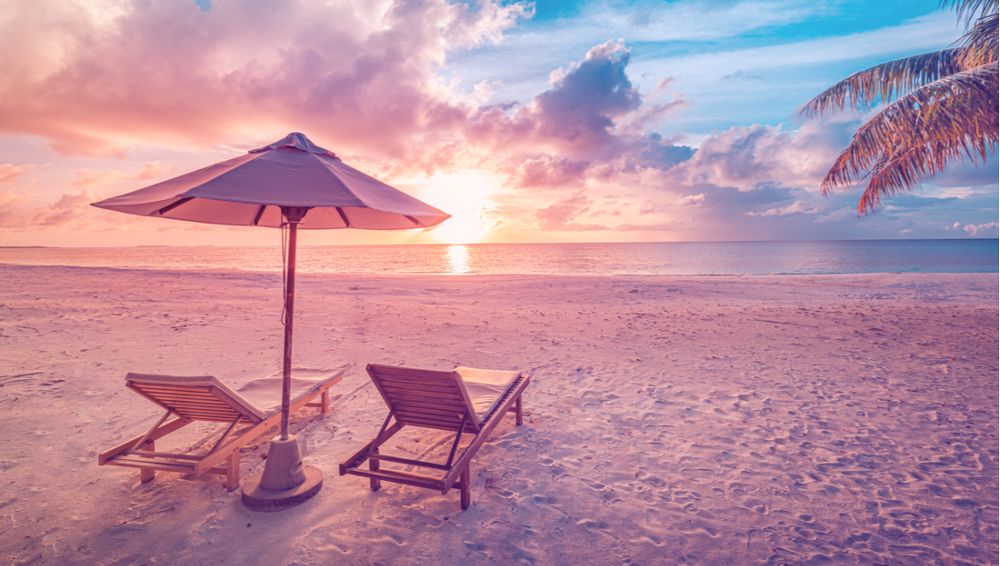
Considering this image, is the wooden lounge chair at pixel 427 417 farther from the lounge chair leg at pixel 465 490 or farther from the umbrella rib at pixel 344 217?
the umbrella rib at pixel 344 217

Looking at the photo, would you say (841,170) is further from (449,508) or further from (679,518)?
(449,508)

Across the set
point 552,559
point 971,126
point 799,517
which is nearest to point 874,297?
point 971,126

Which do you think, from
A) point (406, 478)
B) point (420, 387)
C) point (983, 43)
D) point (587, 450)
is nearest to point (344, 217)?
point (420, 387)

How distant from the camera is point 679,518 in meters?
3.41

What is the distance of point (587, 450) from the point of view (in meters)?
4.49

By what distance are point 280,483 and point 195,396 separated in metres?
Result: 0.95

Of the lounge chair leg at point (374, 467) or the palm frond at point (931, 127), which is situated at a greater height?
the palm frond at point (931, 127)

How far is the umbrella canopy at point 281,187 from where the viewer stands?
2.71 meters

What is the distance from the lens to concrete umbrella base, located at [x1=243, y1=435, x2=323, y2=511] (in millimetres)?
3475

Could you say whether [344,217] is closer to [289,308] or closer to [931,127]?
[289,308]

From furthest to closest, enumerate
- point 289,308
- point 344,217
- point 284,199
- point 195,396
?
point 344,217 < point 195,396 < point 289,308 < point 284,199

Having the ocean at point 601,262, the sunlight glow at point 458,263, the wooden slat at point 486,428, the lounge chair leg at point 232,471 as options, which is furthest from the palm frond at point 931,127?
the sunlight glow at point 458,263

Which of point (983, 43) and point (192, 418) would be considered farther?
point (983, 43)

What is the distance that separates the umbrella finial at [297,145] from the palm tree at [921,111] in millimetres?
8630
